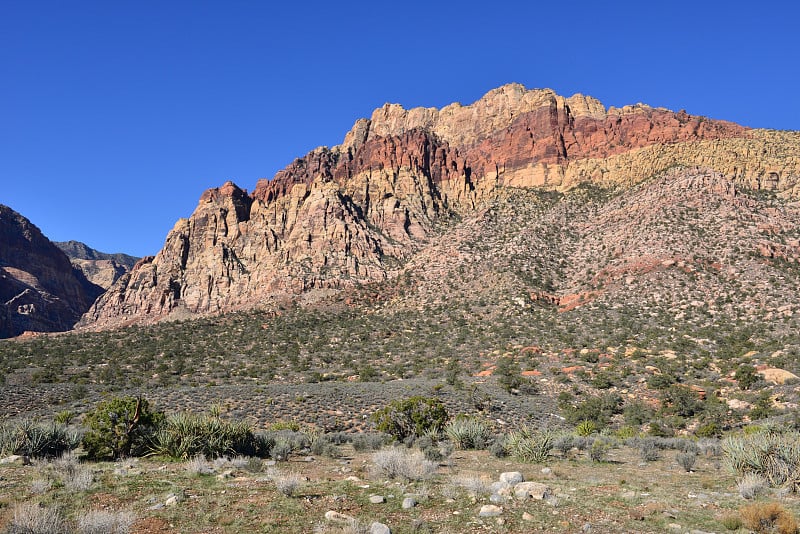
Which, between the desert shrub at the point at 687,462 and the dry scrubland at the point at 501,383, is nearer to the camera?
the dry scrubland at the point at 501,383

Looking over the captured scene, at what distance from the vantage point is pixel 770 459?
10.2 meters

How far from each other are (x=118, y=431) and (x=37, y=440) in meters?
1.95

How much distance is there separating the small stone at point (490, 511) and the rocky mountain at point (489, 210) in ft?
148

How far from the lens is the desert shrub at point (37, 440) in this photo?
40.1 ft

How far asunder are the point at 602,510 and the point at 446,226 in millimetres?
79484

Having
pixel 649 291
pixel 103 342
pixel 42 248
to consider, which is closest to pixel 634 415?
pixel 649 291

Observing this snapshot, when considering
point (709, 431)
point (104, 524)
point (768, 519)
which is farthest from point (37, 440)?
point (709, 431)

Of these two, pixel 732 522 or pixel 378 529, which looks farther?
pixel 732 522

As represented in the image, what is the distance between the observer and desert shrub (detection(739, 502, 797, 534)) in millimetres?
6625

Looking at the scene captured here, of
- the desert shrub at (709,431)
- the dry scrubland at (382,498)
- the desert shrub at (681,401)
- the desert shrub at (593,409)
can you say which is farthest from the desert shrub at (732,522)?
the desert shrub at (681,401)

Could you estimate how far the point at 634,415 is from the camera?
24344 mm

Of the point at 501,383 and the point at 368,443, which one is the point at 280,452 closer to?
the point at 368,443

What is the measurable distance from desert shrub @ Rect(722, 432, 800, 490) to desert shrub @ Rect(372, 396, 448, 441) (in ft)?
34.5

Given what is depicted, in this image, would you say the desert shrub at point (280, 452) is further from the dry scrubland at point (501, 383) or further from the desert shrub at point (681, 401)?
the desert shrub at point (681, 401)
